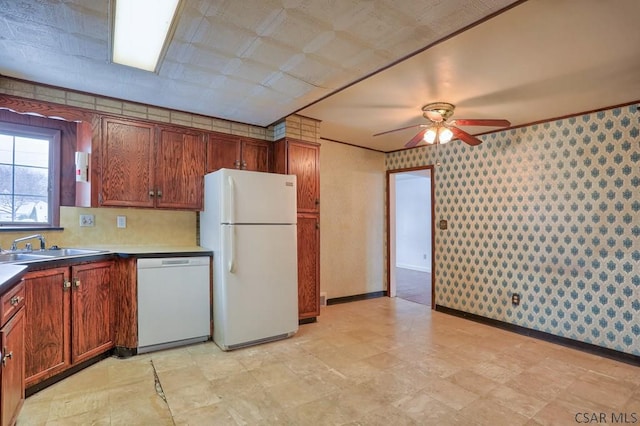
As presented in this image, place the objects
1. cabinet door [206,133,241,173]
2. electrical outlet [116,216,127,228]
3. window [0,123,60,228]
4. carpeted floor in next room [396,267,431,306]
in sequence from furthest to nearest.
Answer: carpeted floor in next room [396,267,431,306] → cabinet door [206,133,241,173] → electrical outlet [116,216,127,228] → window [0,123,60,228]

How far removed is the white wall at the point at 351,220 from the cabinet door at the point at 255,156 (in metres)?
0.96

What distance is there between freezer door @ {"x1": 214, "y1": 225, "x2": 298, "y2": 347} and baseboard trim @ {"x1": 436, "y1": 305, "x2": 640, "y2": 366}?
2.23m

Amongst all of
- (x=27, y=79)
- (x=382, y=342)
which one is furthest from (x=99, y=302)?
(x=382, y=342)

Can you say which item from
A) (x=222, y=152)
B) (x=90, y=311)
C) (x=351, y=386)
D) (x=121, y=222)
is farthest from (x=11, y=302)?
(x=222, y=152)

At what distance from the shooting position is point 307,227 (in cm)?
377

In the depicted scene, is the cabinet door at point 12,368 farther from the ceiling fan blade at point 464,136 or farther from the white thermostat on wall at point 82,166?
the ceiling fan blade at point 464,136

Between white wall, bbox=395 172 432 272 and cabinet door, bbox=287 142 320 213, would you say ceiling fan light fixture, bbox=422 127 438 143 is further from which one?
white wall, bbox=395 172 432 272

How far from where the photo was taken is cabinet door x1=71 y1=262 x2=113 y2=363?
2.47 m

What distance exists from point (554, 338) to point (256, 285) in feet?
9.99

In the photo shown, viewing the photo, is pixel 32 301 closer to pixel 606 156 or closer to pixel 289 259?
pixel 289 259

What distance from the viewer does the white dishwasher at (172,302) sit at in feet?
9.24

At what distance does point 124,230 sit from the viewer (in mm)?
3225

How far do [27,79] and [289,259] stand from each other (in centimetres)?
260

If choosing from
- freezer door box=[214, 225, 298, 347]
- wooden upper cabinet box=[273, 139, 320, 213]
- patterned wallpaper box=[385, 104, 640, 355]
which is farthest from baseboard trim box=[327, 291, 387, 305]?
wooden upper cabinet box=[273, 139, 320, 213]
